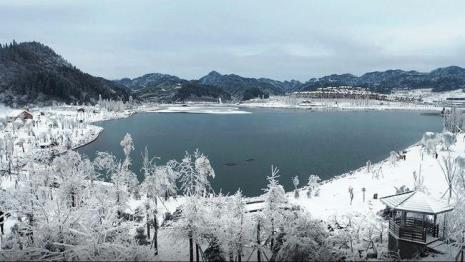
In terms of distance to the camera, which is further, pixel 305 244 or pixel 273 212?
pixel 273 212

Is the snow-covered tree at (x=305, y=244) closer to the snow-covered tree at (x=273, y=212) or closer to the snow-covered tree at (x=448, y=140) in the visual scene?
the snow-covered tree at (x=273, y=212)

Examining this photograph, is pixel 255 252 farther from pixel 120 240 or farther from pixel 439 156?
pixel 439 156

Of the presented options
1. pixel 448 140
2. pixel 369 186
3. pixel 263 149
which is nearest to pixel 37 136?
pixel 263 149

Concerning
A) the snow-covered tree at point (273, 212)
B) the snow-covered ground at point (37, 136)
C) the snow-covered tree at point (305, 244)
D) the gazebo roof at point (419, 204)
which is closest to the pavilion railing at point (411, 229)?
the gazebo roof at point (419, 204)

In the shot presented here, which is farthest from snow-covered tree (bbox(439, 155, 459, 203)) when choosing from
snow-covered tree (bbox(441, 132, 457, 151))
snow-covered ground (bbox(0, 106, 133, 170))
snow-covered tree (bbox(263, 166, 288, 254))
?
snow-covered ground (bbox(0, 106, 133, 170))

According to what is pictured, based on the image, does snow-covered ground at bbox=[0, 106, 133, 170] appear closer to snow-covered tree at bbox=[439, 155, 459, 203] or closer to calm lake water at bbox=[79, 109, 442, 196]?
calm lake water at bbox=[79, 109, 442, 196]

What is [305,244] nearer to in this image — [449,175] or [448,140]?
[449,175]

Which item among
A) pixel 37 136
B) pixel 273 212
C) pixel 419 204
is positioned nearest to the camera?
pixel 419 204

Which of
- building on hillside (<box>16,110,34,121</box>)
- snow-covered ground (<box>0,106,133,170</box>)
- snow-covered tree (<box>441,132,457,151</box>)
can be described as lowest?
snow-covered ground (<box>0,106,133,170</box>)

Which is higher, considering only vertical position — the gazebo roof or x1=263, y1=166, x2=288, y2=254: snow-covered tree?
the gazebo roof
